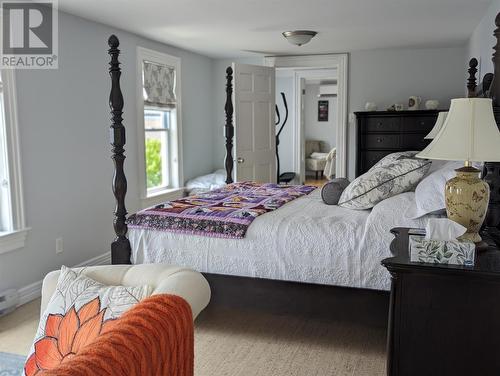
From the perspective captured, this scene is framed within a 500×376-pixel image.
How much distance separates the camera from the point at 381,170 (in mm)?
3135

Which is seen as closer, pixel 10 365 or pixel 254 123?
pixel 10 365

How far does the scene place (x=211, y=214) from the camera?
312 cm

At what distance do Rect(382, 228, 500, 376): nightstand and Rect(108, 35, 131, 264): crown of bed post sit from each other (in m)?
1.93

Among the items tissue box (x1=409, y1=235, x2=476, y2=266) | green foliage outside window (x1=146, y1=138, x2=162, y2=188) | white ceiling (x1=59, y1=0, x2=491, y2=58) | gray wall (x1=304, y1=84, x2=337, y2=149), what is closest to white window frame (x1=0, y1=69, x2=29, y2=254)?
white ceiling (x1=59, y1=0, x2=491, y2=58)

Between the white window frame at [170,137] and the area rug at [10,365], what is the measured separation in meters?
3.10

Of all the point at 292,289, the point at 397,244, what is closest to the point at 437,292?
the point at 397,244

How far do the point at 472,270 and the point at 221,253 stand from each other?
1555mm

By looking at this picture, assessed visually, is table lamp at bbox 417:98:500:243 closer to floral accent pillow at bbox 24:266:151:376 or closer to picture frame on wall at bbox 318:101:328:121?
floral accent pillow at bbox 24:266:151:376

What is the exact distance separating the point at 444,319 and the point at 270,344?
137 centimetres

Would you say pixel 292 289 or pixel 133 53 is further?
pixel 133 53

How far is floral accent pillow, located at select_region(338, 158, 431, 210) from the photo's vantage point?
10.0ft

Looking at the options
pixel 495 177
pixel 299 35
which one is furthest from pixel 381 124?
pixel 495 177

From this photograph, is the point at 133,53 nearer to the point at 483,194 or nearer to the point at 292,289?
the point at 292,289

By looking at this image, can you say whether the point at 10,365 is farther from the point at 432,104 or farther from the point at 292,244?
the point at 432,104
